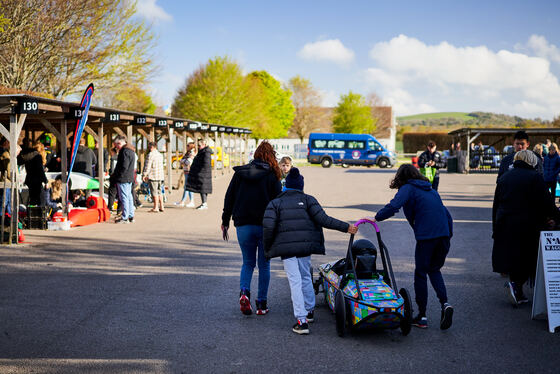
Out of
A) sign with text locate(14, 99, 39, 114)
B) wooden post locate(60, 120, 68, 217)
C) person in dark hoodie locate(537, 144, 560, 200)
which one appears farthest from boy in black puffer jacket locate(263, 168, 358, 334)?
person in dark hoodie locate(537, 144, 560, 200)

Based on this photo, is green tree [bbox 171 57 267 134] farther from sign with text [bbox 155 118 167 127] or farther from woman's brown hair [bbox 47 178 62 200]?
woman's brown hair [bbox 47 178 62 200]

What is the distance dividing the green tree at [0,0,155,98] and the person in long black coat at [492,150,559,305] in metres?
22.4

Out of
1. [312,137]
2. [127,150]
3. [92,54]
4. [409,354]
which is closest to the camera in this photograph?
[409,354]

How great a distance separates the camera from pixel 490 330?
5.63m

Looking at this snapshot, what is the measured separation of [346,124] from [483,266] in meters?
80.2

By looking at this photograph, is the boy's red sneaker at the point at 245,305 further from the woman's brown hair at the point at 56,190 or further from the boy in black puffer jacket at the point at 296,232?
the woman's brown hair at the point at 56,190

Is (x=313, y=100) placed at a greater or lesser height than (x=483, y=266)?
greater

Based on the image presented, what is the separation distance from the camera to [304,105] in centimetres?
9444

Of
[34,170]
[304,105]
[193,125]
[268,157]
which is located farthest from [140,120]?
[304,105]

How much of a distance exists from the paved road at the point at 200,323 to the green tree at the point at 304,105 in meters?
84.3

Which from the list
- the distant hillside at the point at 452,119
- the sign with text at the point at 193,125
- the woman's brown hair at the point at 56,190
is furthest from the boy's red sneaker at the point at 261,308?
the distant hillside at the point at 452,119

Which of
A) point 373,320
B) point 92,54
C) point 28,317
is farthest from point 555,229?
point 92,54

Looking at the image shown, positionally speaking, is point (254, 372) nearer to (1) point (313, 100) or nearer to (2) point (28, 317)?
(2) point (28, 317)

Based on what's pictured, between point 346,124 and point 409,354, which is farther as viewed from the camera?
point 346,124
